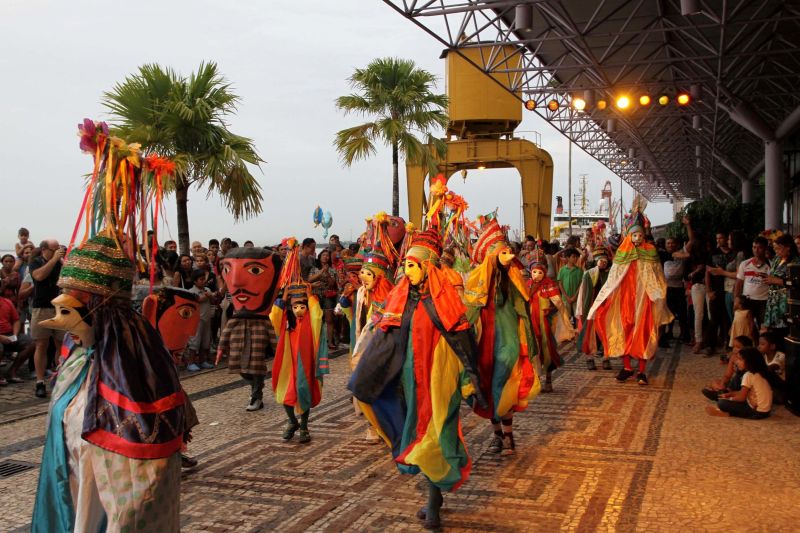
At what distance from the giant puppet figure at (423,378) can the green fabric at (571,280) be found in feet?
21.8

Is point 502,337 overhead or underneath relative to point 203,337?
overhead

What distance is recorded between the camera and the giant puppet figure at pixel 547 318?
802 cm

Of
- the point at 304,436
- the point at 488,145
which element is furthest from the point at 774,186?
the point at 304,436

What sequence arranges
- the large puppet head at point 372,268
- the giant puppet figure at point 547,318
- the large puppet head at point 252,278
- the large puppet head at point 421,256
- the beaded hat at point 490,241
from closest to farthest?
the large puppet head at point 421,256, the beaded hat at point 490,241, the large puppet head at point 372,268, the large puppet head at point 252,278, the giant puppet figure at point 547,318

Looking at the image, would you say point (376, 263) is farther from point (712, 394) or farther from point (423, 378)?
point (712, 394)

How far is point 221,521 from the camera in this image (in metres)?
4.55

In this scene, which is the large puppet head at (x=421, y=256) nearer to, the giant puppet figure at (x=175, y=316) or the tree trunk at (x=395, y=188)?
the giant puppet figure at (x=175, y=316)

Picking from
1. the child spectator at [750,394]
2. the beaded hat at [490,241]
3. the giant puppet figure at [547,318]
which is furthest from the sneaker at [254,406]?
the child spectator at [750,394]

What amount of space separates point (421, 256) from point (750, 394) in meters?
4.23

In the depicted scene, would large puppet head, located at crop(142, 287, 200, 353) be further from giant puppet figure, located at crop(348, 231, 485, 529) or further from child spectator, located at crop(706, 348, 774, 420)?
child spectator, located at crop(706, 348, 774, 420)

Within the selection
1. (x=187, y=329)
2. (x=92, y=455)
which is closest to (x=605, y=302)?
(x=187, y=329)

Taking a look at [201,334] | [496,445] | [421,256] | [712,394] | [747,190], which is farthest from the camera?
[747,190]

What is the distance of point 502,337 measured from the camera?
594 cm

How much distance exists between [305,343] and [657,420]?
350 centimetres
